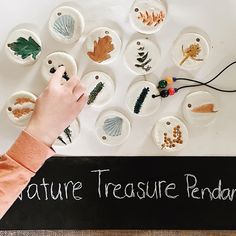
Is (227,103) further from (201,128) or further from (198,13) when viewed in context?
(198,13)

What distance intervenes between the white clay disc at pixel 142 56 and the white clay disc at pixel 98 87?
0.20 feet

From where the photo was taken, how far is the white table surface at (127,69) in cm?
99

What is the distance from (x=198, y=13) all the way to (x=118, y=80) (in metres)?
0.22

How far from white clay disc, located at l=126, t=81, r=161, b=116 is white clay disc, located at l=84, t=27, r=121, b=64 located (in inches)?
3.3

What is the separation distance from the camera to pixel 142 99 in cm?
101

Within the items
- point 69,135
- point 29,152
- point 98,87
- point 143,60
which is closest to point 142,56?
point 143,60

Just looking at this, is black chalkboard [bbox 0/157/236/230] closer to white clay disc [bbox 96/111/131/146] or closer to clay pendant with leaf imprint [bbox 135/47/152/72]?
white clay disc [bbox 96/111/131/146]

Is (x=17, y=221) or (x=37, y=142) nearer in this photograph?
(x=37, y=142)

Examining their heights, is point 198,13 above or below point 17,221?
above

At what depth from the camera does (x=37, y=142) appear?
78 centimetres

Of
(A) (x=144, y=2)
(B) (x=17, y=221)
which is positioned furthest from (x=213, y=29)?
(B) (x=17, y=221)

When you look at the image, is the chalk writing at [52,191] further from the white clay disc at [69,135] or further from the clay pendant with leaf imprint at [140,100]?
the clay pendant with leaf imprint at [140,100]

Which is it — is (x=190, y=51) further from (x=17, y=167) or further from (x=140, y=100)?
(x=17, y=167)

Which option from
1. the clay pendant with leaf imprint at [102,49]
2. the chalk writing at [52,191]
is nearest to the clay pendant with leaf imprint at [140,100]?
the clay pendant with leaf imprint at [102,49]
